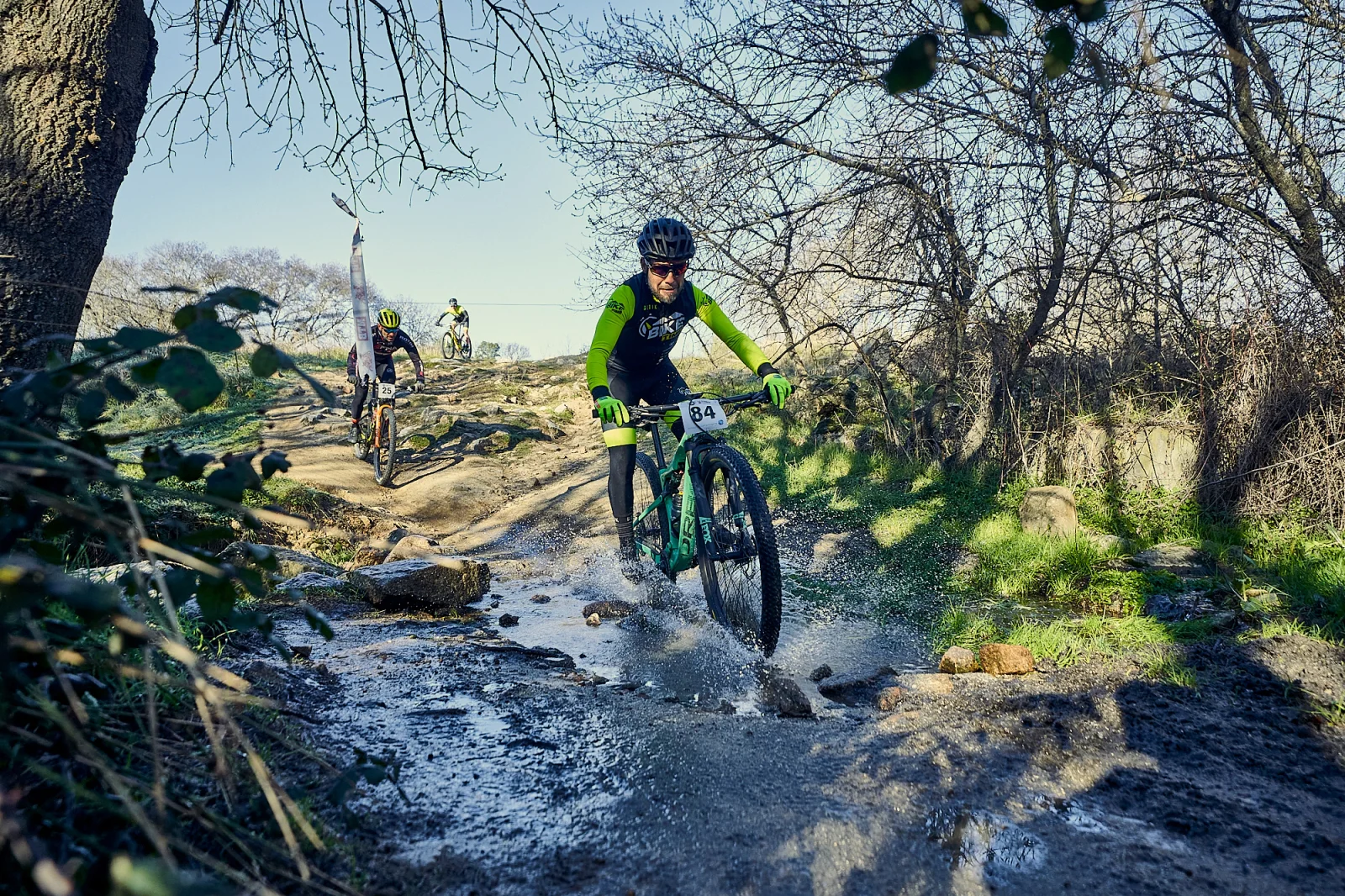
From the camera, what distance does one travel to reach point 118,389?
1.53 m

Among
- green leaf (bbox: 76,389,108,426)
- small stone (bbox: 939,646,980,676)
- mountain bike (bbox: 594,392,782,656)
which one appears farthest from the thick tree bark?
small stone (bbox: 939,646,980,676)

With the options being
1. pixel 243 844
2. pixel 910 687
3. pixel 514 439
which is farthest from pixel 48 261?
pixel 514 439

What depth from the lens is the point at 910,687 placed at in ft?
12.0

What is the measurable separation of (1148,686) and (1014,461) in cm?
415

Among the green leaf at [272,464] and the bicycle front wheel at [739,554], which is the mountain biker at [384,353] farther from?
the green leaf at [272,464]

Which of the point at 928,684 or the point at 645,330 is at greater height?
the point at 645,330

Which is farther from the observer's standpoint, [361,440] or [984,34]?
[361,440]

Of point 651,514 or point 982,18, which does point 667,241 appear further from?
point 982,18

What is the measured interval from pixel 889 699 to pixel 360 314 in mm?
10472

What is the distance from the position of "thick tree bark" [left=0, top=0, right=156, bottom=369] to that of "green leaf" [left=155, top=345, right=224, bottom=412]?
2309 millimetres

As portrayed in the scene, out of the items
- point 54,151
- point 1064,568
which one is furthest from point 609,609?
point 54,151

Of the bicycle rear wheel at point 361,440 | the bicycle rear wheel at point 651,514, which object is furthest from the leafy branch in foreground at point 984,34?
the bicycle rear wheel at point 361,440

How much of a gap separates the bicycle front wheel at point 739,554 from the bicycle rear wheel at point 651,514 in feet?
2.04

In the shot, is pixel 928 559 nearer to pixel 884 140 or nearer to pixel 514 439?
pixel 884 140
